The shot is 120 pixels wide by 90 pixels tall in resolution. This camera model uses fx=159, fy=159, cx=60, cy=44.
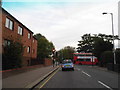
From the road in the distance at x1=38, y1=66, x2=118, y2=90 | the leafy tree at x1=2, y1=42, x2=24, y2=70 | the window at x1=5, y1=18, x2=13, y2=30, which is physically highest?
the window at x1=5, y1=18, x2=13, y2=30

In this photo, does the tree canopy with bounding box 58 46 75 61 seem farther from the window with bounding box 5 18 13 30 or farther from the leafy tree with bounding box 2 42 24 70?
the leafy tree with bounding box 2 42 24 70

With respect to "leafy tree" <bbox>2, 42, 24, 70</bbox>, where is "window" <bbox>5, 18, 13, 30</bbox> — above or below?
above

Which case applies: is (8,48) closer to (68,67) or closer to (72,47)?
(68,67)

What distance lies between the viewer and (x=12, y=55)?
15.2m

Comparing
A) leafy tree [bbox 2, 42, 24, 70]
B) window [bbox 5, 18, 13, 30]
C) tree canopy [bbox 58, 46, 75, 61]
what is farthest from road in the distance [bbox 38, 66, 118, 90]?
tree canopy [bbox 58, 46, 75, 61]

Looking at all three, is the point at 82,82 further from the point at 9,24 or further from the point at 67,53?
the point at 67,53

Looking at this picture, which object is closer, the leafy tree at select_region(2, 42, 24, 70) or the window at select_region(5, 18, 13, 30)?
the leafy tree at select_region(2, 42, 24, 70)

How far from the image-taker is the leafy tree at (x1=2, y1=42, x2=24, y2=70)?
48.9 ft

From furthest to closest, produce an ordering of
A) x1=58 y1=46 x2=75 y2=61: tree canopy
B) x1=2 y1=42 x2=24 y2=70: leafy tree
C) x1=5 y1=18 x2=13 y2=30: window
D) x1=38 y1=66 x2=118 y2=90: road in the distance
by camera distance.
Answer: x1=58 y1=46 x2=75 y2=61: tree canopy → x1=5 y1=18 x2=13 y2=30: window → x1=2 y1=42 x2=24 y2=70: leafy tree → x1=38 y1=66 x2=118 y2=90: road in the distance

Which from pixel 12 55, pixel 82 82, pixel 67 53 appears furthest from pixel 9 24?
pixel 67 53

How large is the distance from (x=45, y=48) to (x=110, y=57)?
38317 millimetres

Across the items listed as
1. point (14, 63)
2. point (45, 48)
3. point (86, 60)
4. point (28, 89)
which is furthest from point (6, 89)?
point (45, 48)

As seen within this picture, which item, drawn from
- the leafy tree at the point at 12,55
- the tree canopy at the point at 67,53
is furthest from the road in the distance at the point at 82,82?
the tree canopy at the point at 67,53

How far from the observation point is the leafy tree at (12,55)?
14913 mm
